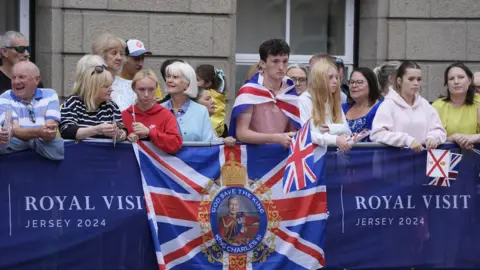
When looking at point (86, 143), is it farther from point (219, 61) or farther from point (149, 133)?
point (219, 61)

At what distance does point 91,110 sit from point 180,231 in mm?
1190

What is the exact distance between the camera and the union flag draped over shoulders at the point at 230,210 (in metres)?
9.09

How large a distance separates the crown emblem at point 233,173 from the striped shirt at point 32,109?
1427 millimetres

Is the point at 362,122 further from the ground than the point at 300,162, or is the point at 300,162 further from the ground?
the point at 362,122

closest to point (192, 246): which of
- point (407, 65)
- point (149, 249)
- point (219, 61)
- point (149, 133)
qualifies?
point (149, 249)

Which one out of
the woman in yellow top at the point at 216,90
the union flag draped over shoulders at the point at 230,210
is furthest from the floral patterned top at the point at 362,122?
the woman in yellow top at the point at 216,90

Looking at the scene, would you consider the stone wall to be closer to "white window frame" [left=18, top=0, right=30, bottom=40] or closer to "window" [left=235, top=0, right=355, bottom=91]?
"window" [left=235, top=0, right=355, bottom=91]

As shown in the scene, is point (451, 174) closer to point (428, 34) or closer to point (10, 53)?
point (10, 53)

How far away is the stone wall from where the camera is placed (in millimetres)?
13617

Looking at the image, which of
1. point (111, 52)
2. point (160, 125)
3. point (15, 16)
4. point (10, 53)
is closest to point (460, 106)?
point (160, 125)

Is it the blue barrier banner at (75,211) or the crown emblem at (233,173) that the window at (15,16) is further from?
the crown emblem at (233,173)

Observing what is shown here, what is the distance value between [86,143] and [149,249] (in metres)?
0.99

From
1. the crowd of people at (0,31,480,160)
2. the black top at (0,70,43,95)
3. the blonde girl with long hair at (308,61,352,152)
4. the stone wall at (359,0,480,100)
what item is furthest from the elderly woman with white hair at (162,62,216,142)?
the stone wall at (359,0,480,100)

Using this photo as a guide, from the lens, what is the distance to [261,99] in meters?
9.42
